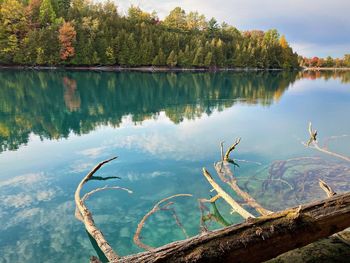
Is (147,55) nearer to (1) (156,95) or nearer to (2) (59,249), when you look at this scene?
(1) (156,95)

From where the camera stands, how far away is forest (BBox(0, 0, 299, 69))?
67375 mm

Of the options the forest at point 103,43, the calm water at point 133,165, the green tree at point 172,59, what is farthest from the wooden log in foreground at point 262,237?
the green tree at point 172,59

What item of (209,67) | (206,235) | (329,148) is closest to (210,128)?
(329,148)

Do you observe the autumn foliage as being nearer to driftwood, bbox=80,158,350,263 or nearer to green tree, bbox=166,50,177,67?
green tree, bbox=166,50,177,67

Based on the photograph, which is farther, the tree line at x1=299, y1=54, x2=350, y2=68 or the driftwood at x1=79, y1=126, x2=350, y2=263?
the tree line at x1=299, y1=54, x2=350, y2=68

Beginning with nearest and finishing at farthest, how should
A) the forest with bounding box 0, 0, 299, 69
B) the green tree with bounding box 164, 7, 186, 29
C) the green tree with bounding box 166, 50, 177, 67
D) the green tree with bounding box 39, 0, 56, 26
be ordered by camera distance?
the forest with bounding box 0, 0, 299, 69
the green tree with bounding box 39, 0, 56, 26
the green tree with bounding box 166, 50, 177, 67
the green tree with bounding box 164, 7, 186, 29

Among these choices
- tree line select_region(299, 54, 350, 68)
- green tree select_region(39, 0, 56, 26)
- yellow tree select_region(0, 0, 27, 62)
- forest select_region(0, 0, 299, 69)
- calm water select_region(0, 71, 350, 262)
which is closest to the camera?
calm water select_region(0, 71, 350, 262)

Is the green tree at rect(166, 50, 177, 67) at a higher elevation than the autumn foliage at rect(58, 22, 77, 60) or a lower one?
lower

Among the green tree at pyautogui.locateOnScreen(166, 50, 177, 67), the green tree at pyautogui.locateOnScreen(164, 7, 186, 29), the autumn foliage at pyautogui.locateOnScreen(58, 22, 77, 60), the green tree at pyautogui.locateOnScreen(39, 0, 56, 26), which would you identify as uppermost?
the green tree at pyautogui.locateOnScreen(164, 7, 186, 29)

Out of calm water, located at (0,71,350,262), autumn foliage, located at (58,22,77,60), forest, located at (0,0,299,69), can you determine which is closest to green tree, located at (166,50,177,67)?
forest, located at (0,0,299,69)

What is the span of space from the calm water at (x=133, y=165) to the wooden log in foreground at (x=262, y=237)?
336cm

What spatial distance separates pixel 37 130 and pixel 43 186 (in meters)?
8.13

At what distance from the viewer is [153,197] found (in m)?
8.36

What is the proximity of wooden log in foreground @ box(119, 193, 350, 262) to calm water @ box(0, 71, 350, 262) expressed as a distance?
3357mm
